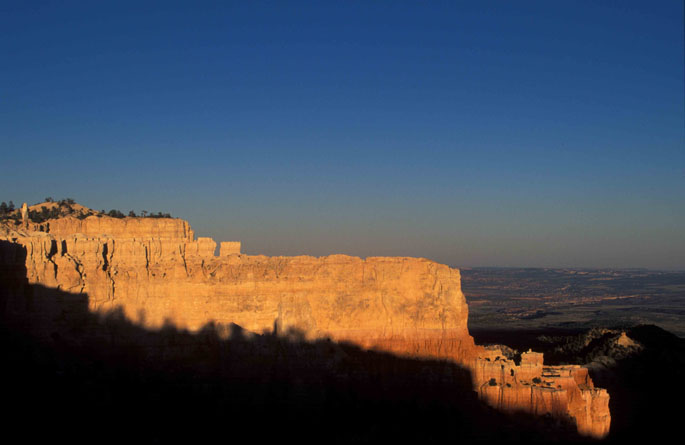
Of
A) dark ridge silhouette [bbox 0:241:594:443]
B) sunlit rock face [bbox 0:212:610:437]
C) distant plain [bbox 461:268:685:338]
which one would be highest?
sunlit rock face [bbox 0:212:610:437]

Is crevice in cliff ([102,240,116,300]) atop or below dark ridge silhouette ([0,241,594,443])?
atop

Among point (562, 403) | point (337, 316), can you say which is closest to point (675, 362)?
point (562, 403)

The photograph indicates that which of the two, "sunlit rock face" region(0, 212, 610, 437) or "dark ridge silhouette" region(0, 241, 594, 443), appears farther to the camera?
"sunlit rock face" region(0, 212, 610, 437)

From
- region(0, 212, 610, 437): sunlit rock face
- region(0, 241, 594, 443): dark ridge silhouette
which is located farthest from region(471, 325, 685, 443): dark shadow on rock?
region(0, 241, 594, 443): dark ridge silhouette

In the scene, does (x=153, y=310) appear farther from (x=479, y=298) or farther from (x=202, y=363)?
(x=479, y=298)

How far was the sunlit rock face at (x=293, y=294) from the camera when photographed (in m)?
37.7

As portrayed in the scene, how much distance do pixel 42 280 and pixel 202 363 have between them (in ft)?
29.7

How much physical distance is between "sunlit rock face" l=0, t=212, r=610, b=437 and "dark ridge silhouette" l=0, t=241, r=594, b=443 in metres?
0.71

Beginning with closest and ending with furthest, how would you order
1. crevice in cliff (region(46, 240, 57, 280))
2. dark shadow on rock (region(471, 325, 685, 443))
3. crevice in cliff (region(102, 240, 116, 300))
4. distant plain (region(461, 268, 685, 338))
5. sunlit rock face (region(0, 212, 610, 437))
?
crevice in cliff (region(46, 240, 57, 280)) < crevice in cliff (region(102, 240, 116, 300)) < sunlit rock face (region(0, 212, 610, 437)) < dark shadow on rock (region(471, 325, 685, 443)) < distant plain (region(461, 268, 685, 338))

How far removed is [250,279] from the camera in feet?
126

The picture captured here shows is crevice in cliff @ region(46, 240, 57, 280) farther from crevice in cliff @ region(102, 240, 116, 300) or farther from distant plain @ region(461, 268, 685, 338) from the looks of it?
distant plain @ region(461, 268, 685, 338)

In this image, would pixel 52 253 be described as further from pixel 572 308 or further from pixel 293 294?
pixel 572 308

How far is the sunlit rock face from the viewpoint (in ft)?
124

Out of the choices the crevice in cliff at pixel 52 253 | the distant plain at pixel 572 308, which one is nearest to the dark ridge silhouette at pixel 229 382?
the crevice in cliff at pixel 52 253
